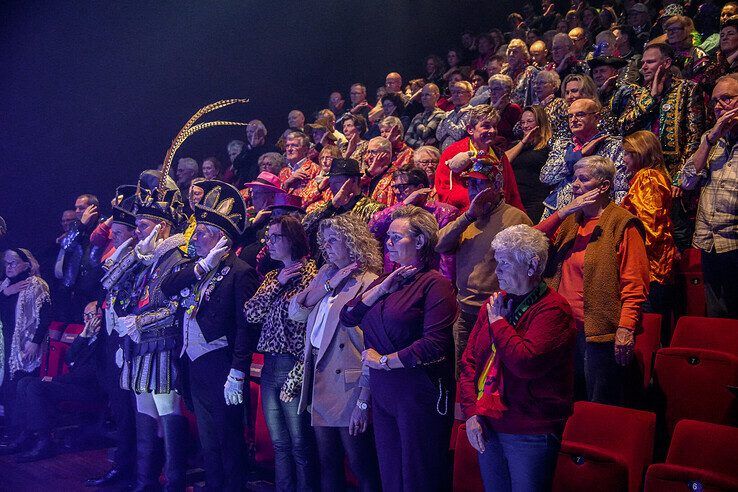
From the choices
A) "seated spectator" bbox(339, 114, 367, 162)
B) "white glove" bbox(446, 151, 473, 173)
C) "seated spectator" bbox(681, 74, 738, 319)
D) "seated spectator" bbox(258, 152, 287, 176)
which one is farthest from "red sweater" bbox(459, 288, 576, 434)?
"seated spectator" bbox(258, 152, 287, 176)

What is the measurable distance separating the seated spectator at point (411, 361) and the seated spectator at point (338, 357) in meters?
0.24

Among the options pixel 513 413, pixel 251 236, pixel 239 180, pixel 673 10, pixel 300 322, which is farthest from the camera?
pixel 239 180

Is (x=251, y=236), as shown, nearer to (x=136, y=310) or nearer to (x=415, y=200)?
(x=136, y=310)

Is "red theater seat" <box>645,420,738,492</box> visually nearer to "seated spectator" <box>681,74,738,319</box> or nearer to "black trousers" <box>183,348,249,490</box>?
"seated spectator" <box>681,74,738,319</box>

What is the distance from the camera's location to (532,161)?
4664 millimetres

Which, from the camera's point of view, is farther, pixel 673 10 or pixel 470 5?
pixel 470 5

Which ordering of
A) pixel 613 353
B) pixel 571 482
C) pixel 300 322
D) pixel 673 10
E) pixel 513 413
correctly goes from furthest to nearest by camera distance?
pixel 673 10
pixel 300 322
pixel 613 353
pixel 571 482
pixel 513 413

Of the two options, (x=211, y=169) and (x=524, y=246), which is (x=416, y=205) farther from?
(x=211, y=169)

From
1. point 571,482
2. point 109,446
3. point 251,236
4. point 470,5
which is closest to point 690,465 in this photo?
point 571,482

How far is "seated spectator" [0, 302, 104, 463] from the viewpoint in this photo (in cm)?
530

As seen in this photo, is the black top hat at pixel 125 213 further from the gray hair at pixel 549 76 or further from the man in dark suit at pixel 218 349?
the gray hair at pixel 549 76

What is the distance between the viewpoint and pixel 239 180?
8.09 meters

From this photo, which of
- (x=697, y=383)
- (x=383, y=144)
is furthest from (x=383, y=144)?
(x=697, y=383)

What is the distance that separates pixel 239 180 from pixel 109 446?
352cm
